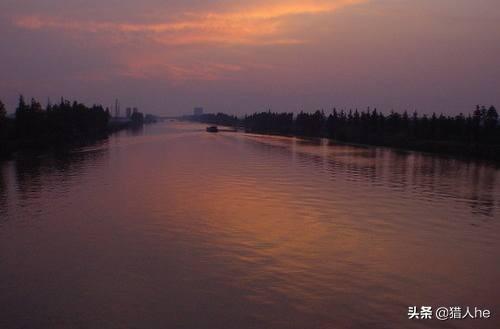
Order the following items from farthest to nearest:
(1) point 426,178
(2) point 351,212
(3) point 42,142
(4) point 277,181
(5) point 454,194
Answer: (3) point 42,142, (1) point 426,178, (4) point 277,181, (5) point 454,194, (2) point 351,212

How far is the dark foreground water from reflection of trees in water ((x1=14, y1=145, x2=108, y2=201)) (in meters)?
0.31

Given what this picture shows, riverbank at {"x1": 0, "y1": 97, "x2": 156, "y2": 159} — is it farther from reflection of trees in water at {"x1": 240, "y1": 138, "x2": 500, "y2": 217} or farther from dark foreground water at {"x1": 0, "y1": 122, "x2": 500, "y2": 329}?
reflection of trees in water at {"x1": 240, "y1": 138, "x2": 500, "y2": 217}

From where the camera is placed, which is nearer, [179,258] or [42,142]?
[179,258]

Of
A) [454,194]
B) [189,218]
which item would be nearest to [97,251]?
[189,218]

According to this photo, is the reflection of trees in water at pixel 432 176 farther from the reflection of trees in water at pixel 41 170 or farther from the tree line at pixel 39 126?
the tree line at pixel 39 126

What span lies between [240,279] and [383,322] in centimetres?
336

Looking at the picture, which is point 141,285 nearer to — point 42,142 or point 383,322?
point 383,322

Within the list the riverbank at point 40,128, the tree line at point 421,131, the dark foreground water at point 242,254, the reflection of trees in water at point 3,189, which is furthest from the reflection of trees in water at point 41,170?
the tree line at point 421,131

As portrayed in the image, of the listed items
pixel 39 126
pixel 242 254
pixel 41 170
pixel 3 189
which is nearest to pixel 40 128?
pixel 39 126

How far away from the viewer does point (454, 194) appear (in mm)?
23625

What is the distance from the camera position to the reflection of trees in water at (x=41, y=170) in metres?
24.1

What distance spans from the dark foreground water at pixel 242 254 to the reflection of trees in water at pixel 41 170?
315mm

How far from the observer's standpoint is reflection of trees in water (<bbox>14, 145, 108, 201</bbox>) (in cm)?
2410

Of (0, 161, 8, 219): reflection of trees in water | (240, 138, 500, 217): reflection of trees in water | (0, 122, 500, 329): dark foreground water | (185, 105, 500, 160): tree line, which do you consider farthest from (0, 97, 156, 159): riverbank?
(185, 105, 500, 160): tree line
